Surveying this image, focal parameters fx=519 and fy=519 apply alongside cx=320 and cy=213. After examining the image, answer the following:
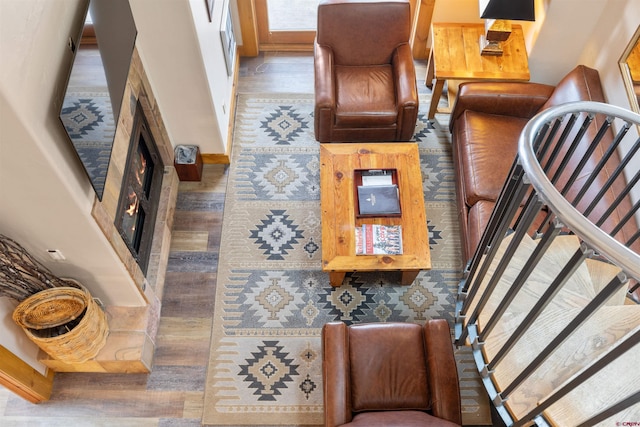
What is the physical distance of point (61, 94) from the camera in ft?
6.73

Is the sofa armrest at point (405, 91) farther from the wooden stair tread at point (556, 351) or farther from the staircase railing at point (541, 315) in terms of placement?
the wooden stair tread at point (556, 351)

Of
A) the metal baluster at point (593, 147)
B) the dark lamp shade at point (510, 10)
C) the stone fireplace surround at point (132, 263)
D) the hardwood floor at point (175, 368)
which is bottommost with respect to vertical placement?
the hardwood floor at point (175, 368)

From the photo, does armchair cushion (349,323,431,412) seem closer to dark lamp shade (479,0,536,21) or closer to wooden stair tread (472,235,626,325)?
wooden stair tread (472,235,626,325)

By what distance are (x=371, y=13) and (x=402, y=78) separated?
1.78ft

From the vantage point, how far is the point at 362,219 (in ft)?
11.3

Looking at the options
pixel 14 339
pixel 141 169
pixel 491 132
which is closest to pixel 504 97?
pixel 491 132

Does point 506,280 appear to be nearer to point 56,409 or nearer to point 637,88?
point 637,88

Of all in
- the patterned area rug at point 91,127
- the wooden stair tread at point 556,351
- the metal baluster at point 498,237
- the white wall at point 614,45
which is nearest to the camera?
the metal baluster at point 498,237

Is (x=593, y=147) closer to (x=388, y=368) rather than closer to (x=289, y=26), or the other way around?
(x=388, y=368)

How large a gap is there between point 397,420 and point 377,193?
4.97 feet

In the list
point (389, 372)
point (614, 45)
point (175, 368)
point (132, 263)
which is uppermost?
point (614, 45)

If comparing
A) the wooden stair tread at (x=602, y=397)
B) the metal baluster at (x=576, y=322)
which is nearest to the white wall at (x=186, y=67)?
the metal baluster at (x=576, y=322)

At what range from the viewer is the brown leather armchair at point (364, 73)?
393 cm

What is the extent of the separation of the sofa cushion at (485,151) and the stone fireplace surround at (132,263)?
7.16 ft
